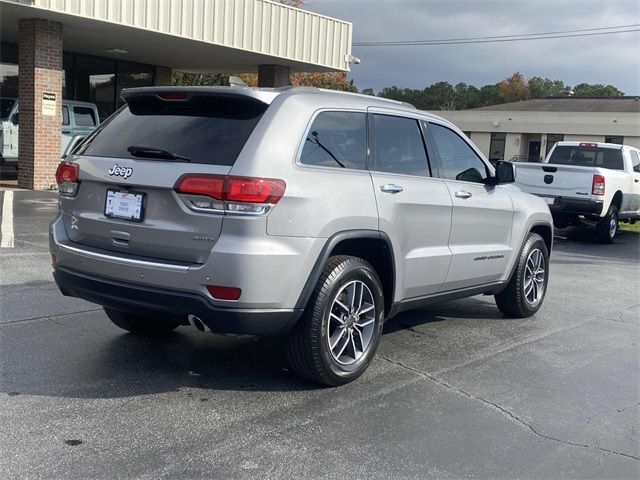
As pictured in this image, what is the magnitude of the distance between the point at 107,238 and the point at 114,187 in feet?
1.06

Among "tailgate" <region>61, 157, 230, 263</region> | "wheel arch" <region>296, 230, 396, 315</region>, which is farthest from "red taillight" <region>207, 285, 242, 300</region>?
"wheel arch" <region>296, 230, 396, 315</region>

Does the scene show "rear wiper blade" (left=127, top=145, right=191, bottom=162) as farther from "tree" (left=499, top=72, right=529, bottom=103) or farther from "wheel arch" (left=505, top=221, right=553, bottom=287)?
"tree" (left=499, top=72, right=529, bottom=103)

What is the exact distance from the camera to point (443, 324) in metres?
6.54

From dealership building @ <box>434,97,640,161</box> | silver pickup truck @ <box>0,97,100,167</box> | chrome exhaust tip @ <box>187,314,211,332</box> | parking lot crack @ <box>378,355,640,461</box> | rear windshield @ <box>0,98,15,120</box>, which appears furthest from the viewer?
dealership building @ <box>434,97,640,161</box>

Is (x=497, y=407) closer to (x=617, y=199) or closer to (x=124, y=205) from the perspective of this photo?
(x=124, y=205)

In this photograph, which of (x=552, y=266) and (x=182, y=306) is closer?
(x=182, y=306)

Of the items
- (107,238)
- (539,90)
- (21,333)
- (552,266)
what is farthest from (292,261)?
(539,90)

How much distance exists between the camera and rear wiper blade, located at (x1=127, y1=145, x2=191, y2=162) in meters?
4.16

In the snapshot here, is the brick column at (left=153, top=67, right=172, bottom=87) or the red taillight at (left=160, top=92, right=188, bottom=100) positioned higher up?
the brick column at (left=153, top=67, right=172, bottom=87)

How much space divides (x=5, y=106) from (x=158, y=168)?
16155mm

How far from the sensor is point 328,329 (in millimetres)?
4453

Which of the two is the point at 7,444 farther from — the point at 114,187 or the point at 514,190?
the point at 514,190

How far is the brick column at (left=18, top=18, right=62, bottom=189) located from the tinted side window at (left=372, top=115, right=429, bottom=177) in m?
12.1

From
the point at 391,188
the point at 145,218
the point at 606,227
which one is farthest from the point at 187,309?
the point at 606,227
